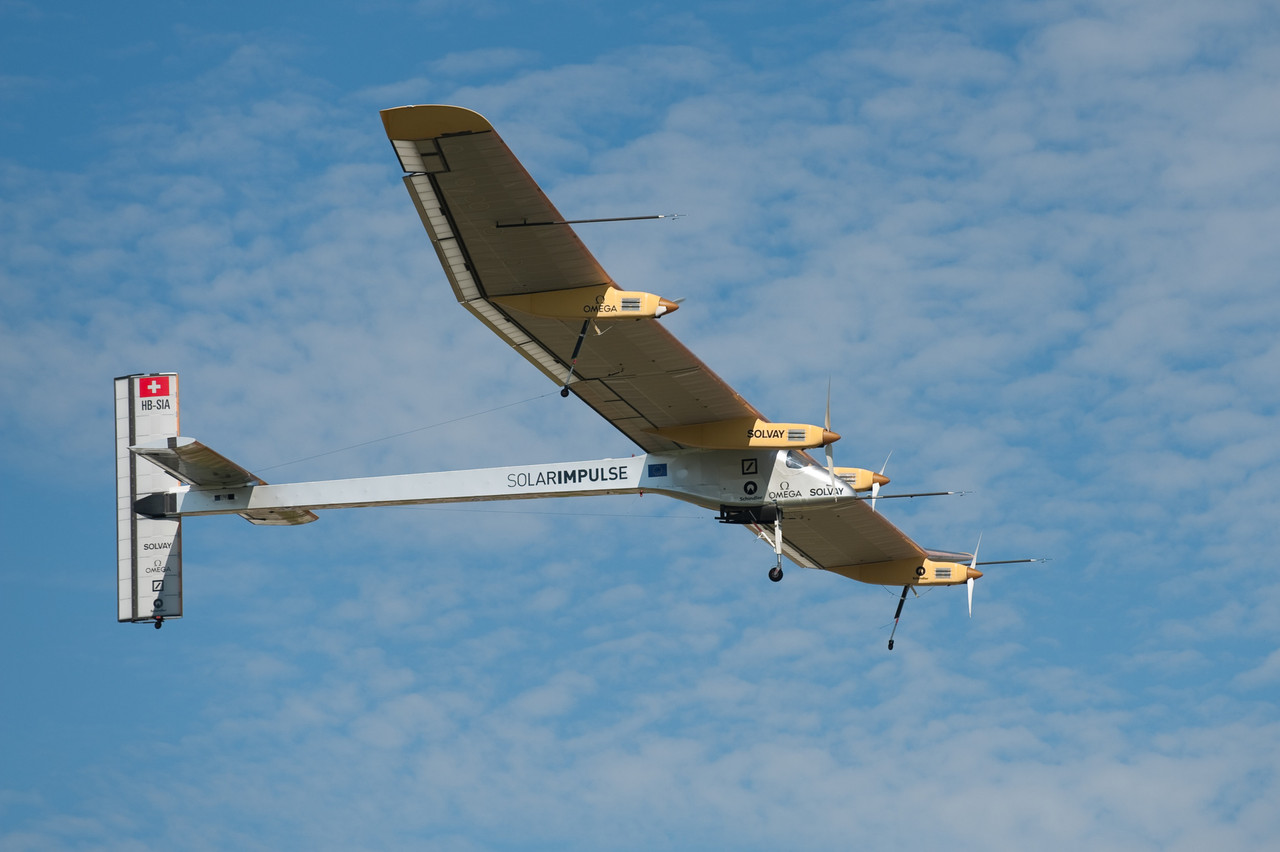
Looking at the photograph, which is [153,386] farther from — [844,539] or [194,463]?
[844,539]

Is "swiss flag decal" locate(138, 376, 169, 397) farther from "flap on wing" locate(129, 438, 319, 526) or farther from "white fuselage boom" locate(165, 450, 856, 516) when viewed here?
"white fuselage boom" locate(165, 450, 856, 516)

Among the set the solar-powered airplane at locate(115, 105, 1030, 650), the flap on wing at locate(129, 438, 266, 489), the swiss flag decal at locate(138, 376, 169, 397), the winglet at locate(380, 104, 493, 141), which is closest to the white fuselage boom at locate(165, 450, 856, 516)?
the solar-powered airplane at locate(115, 105, 1030, 650)

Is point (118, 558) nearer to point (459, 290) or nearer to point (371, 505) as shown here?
point (371, 505)

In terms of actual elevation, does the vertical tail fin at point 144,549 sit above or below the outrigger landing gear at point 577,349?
below

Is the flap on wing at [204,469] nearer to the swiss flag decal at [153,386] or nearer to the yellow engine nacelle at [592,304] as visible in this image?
the swiss flag decal at [153,386]

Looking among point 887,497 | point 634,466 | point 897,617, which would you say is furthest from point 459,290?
point 897,617

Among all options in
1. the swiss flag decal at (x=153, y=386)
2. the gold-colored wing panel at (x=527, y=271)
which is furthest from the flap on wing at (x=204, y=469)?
the gold-colored wing panel at (x=527, y=271)
